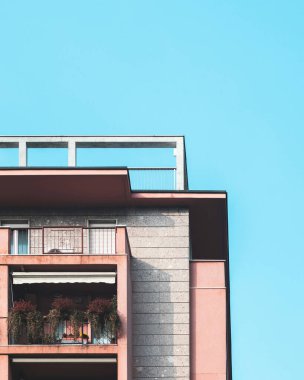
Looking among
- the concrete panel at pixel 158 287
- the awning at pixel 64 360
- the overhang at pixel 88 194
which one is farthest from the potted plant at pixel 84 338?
the overhang at pixel 88 194

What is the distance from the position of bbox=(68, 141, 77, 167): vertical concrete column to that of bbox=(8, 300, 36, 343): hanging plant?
A: 6306 millimetres

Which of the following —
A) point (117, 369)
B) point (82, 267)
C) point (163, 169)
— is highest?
point (163, 169)

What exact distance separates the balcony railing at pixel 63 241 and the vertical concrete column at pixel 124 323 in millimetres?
968

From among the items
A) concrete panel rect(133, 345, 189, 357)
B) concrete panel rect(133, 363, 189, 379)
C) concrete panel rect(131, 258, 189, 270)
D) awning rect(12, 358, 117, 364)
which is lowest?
concrete panel rect(133, 363, 189, 379)

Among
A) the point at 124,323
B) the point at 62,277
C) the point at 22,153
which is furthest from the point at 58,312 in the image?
the point at 22,153

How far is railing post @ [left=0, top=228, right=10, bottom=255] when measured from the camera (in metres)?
48.7

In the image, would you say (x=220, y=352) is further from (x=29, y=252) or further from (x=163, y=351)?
(x=29, y=252)

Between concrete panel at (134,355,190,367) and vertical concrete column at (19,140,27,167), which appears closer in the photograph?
concrete panel at (134,355,190,367)

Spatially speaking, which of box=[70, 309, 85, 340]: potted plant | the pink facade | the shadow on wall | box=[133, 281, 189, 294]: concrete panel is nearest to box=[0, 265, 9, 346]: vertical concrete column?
the pink facade

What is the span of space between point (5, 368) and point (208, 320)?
723 centimetres

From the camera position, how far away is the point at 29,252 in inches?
1999


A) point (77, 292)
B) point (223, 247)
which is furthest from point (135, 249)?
point (223, 247)

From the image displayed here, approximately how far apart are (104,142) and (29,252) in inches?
195

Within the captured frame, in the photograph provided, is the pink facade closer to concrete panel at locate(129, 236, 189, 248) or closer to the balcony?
concrete panel at locate(129, 236, 189, 248)
